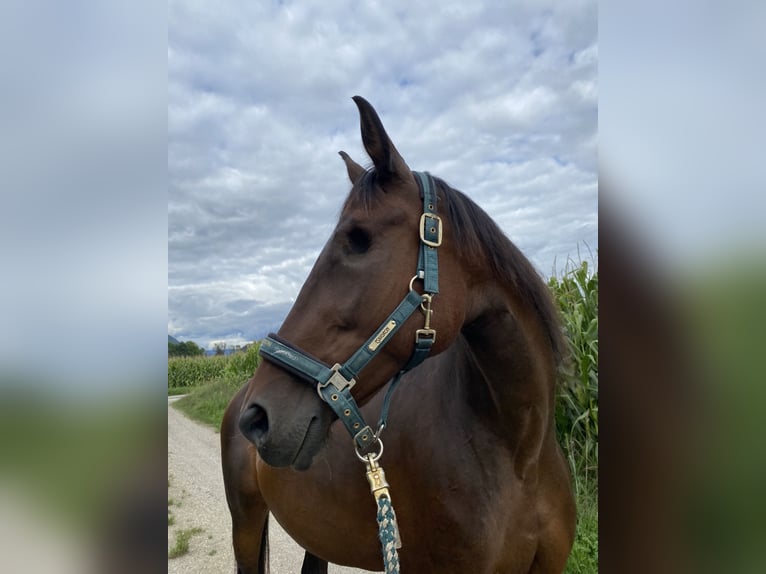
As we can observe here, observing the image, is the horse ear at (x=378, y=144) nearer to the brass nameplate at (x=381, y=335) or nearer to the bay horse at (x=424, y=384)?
the bay horse at (x=424, y=384)

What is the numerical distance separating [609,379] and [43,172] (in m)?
0.98

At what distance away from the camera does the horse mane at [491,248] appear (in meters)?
1.99

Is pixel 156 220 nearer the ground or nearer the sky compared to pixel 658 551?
nearer the sky

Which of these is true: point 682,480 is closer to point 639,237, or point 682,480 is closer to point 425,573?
point 639,237

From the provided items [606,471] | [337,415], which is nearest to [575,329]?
[337,415]

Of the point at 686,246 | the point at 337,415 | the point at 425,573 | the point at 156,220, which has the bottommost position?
the point at 425,573

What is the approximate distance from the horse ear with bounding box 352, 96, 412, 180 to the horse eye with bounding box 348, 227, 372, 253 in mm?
279

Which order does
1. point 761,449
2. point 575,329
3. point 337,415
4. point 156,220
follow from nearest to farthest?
point 761,449
point 156,220
point 337,415
point 575,329

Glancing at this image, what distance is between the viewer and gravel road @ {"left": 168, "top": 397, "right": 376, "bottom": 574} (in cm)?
533

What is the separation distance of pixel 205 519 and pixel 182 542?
92 centimetres

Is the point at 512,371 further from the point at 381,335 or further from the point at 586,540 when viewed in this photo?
the point at 586,540

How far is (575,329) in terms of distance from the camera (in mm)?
4906

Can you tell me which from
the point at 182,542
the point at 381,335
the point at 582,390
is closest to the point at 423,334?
the point at 381,335

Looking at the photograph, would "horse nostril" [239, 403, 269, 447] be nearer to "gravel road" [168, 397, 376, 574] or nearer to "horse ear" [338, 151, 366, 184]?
"horse ear" [338, 151, 366, 184]
